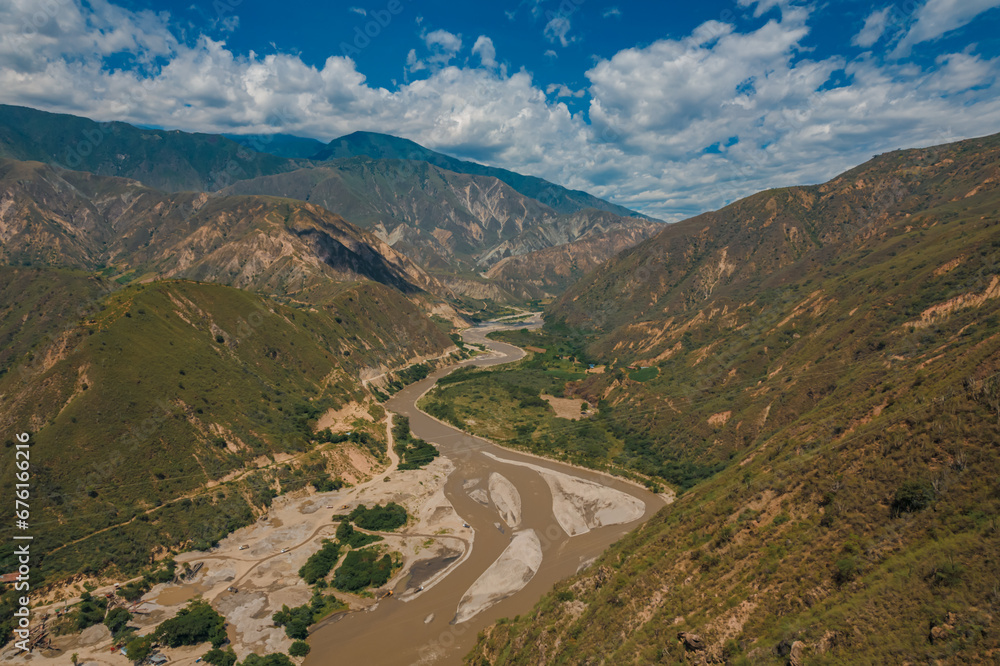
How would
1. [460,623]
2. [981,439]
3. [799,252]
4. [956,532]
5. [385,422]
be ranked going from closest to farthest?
[956,532] < [981,439] < [460,623] < [385,422] < [799,252]

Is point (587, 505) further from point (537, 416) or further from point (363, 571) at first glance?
point (537, 416)

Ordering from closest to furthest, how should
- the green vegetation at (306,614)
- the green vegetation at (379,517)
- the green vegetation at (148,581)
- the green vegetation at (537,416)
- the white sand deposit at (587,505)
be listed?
1. the green vegetation at (306,614)
2. the green vegetation at (148,581)
3. the green vegetation at (379,517)
4. the white sand deposit at (587,505)
5. the green vegetation at (537,416)

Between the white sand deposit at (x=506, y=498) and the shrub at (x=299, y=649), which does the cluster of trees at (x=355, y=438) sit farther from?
the shrub at (x=299, y=649)

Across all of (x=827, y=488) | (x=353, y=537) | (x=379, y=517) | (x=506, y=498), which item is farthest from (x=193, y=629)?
(x=827, y=488)

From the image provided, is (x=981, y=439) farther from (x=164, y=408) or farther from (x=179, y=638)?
(x=164, y=408)

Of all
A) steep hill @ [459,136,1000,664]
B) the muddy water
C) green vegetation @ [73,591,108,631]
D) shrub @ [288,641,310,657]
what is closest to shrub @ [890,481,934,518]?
steep hill @ [459,136,1000,664]

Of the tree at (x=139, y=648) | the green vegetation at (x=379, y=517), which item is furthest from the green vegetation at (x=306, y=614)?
the green vegetation at (x=379, y=517)

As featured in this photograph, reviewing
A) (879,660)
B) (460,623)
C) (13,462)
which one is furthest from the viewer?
(13,462)

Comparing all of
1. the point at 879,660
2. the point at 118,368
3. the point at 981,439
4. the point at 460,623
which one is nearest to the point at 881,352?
the point at 981,439
